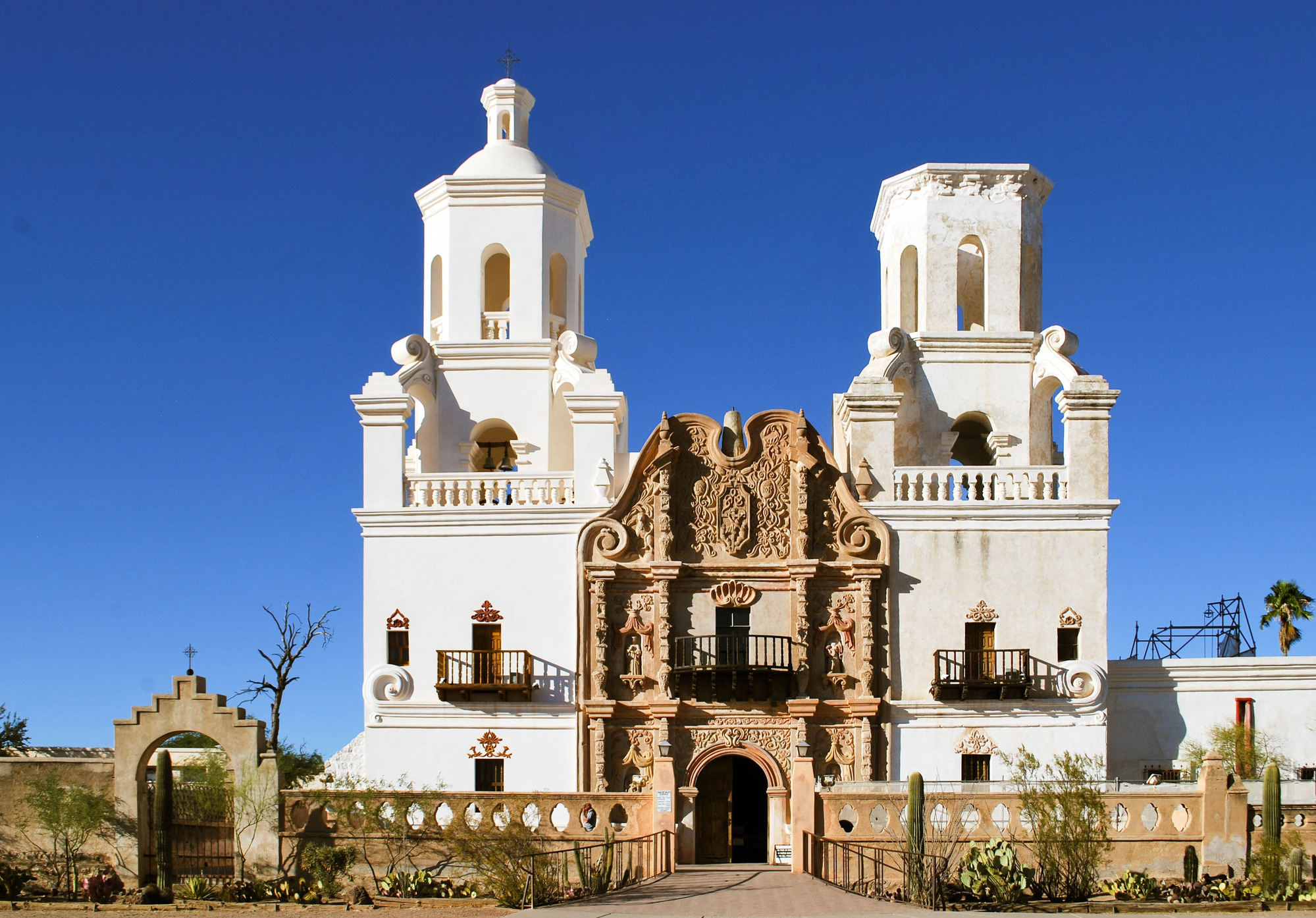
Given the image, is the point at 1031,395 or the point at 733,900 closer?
the point at 733,900

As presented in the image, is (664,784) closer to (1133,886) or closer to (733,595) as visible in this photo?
(733,595)

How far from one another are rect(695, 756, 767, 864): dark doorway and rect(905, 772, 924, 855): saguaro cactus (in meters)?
5.65

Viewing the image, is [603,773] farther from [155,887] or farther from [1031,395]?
[1031,395]

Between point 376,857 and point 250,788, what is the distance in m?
2.76

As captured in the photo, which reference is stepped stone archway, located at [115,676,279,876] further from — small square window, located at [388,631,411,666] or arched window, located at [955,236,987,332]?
arched window, located at [955,236,987,332]

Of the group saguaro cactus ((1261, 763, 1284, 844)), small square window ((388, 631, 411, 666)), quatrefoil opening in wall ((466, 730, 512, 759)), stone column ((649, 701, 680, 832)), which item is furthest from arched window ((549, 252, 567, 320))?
saguaro cactus ((1261, 763, 1284, 844))

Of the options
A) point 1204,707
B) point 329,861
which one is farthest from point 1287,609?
point 329,861

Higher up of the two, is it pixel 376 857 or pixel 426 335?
pixel 426 335

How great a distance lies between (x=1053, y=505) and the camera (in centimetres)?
3731

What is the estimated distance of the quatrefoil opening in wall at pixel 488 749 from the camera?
121ft

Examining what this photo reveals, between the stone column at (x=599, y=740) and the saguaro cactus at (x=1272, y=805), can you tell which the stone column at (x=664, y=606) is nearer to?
the stone column at (x=599, y=740)

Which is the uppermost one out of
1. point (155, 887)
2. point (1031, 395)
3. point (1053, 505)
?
point (1031, 395)

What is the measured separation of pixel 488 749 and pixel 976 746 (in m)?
10.5

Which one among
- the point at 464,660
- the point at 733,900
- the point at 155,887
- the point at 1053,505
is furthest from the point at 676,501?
the point at 155,887
